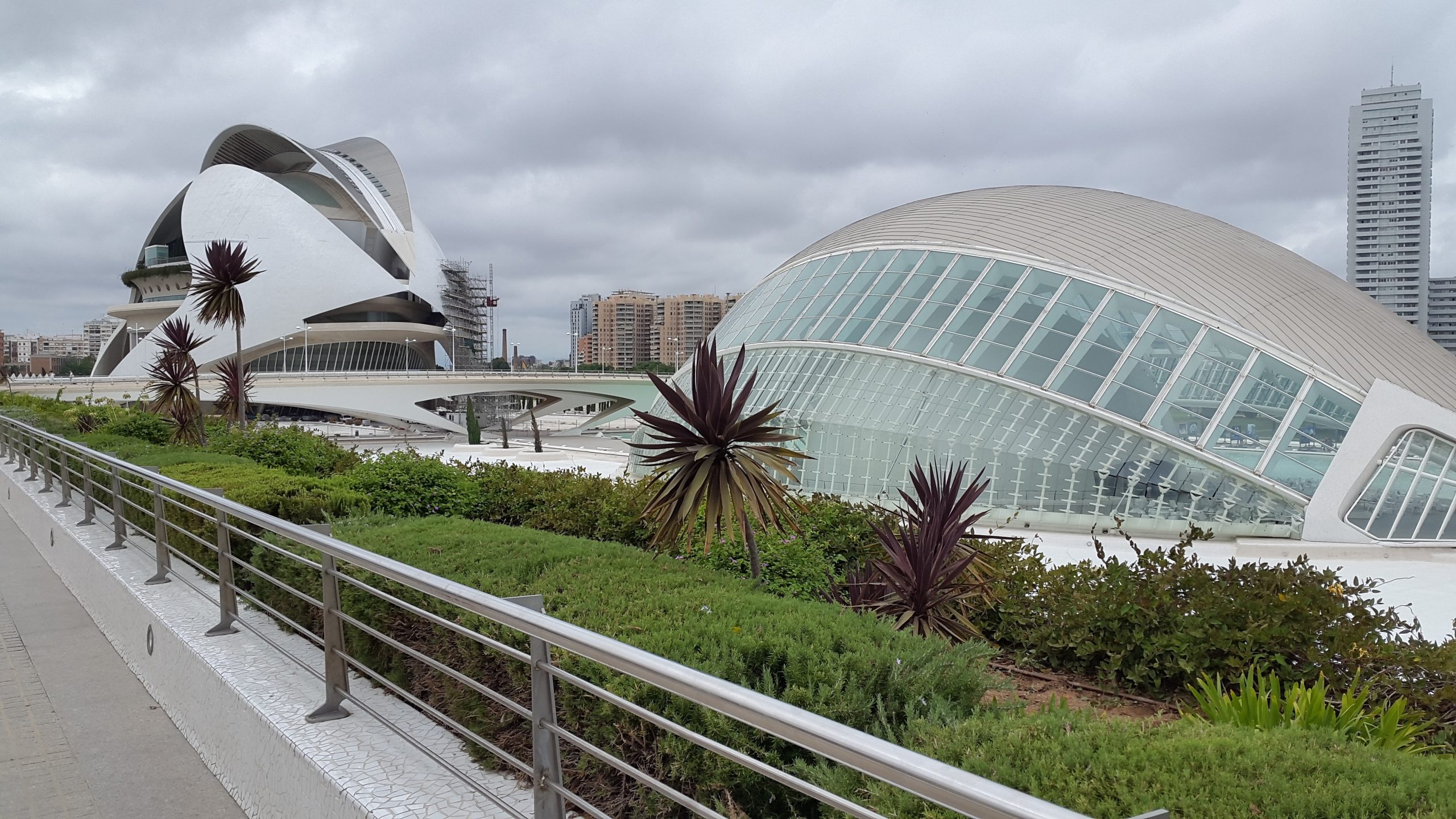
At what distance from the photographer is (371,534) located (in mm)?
5824

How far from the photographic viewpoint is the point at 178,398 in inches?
Result: 752

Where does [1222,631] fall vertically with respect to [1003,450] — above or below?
below

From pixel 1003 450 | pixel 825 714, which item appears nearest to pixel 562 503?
pixel 825 714

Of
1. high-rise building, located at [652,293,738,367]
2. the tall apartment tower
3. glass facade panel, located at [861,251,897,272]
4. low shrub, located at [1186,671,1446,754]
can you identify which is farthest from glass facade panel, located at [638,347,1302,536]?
high-rise building, located at [652,293,738,367]

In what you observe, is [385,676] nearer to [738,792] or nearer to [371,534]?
Result: [371,534]

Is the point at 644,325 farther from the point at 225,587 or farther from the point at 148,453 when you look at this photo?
the point at 225,587

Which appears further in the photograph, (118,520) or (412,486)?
(412,486)

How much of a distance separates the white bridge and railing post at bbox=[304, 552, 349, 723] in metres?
42.9

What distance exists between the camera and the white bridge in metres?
48.2

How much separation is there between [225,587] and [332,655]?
187 centimetres

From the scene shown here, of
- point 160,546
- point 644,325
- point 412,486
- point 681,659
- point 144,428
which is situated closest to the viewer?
point 681,659

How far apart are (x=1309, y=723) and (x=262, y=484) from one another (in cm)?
784

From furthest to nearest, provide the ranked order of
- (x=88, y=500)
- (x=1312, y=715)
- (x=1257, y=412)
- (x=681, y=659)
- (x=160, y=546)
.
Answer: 1. (x=1257, y=412)
2. (x=88, y=500)
3. (x=160, y=546)
4. (x=1312, y=715)
5. (x=681, y=659)

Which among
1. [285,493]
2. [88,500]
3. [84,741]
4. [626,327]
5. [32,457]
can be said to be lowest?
[84,741]
